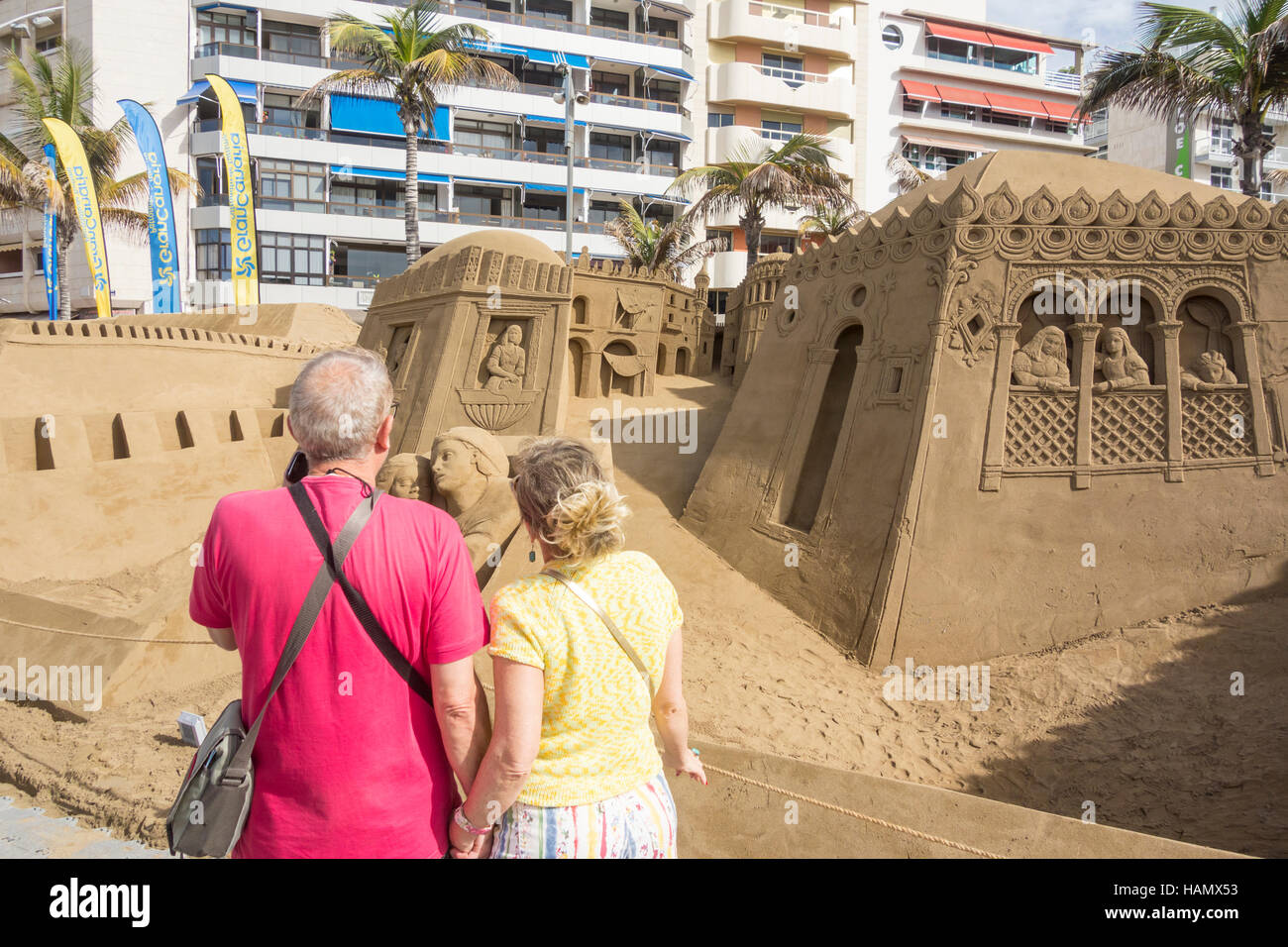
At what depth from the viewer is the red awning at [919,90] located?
36812 millimetres

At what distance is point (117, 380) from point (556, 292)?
6343mm

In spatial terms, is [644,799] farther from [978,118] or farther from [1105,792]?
[978,118]

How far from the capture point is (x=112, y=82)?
28828 mm

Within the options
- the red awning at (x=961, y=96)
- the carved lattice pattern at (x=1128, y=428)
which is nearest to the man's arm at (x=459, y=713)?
the carved lattice pattern at (x=1128, y=428)

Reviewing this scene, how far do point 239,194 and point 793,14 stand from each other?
25.7 m

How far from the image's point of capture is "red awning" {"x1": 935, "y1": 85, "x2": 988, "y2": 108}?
123ft

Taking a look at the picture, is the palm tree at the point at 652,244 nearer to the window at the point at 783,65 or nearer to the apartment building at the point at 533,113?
the apartment building at the point at 533,113

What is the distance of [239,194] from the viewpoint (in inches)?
746

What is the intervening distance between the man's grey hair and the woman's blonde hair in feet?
1.27

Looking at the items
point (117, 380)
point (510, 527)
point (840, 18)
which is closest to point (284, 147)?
point (117, 380)

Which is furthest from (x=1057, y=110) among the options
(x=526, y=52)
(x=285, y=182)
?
(x=285, y=182)

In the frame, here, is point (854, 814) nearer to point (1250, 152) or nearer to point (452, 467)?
point (452, 467)

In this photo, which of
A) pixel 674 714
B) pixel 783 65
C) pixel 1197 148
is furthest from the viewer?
pixel 783 65

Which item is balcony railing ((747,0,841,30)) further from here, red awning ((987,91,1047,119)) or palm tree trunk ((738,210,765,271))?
palm tree trunk ((738,210,765,271))
